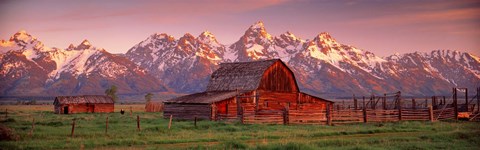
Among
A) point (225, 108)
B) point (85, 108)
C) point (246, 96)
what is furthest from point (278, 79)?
point (85, 108)

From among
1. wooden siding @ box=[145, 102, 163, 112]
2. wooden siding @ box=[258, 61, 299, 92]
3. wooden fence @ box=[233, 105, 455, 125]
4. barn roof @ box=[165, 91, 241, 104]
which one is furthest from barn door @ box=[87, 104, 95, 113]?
wooden fence @ box=[233, 105, 455, 125]

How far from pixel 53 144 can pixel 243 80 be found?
33.7 meters

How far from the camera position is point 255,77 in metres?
56.3

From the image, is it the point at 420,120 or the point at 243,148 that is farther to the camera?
the point at 420,120

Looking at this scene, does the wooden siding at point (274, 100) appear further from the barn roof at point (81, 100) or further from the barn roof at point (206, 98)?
the barn roof at point (81, 100)

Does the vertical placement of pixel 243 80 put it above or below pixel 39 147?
above

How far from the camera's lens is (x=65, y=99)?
80125 millimetres

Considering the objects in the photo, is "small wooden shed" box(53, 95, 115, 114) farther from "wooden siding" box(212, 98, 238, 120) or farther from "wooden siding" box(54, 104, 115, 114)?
"wooden siding" box(212, 98, 238, 120)

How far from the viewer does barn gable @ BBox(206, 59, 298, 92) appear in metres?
56.2

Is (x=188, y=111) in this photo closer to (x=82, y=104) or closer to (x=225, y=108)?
(x=225, y=108)

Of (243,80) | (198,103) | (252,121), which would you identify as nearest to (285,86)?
(243,80)

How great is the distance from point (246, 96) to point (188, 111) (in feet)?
23.1

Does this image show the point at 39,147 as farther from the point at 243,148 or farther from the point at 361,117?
the point at 361,117

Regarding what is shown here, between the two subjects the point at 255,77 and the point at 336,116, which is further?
the point at 255,77
